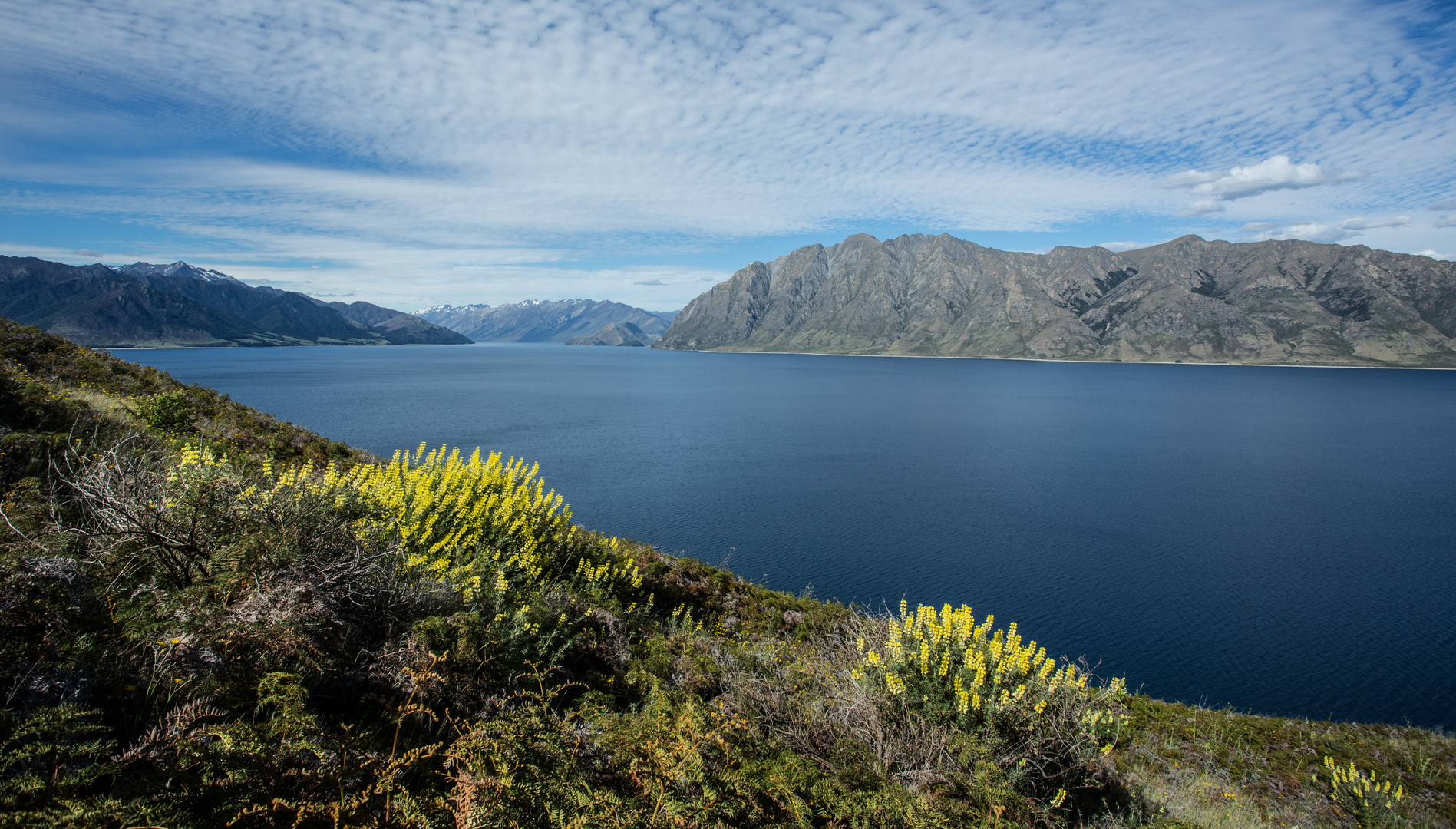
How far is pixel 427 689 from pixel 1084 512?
5021cm

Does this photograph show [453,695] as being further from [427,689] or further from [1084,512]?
[1084,512]

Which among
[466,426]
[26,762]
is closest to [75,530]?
[26,762]

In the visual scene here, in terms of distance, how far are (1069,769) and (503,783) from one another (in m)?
5.39

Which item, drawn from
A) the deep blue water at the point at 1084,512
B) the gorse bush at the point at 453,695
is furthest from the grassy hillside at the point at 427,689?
the deep blue water at the point at 1084,512

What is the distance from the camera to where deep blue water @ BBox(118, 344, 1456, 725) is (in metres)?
28.1

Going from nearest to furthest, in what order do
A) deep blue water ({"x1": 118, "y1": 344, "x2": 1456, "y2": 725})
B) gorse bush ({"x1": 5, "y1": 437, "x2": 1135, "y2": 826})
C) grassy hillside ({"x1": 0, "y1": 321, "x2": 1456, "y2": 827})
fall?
grassy hillside ({"x1": 0, "y1": 321, "x2": 1456, "y2": 827}), gorse bush ({"x1": 5, "y1": 437, "x2": 1135, "y2": 826}), deep blue water ({"x1": 118, "y1": 344, "x2": 1456, "y2": 725})

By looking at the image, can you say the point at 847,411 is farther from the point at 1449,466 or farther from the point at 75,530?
the point at 75,530

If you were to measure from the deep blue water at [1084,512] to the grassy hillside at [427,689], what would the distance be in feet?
72.4

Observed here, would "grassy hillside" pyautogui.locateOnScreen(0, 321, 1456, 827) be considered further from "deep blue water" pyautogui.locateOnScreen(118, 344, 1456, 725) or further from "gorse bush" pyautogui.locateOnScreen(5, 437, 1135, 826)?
"deep blue water" pyautogui.locateOnScreen(118, 344, 1456, 725)

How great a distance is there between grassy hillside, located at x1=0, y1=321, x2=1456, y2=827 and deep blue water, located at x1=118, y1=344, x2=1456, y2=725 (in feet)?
72.4

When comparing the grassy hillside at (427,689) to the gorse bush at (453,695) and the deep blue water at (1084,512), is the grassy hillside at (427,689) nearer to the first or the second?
the gorse bush at (453,695)

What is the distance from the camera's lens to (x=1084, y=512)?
149 feet

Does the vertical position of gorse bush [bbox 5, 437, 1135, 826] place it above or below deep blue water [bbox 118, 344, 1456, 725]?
above

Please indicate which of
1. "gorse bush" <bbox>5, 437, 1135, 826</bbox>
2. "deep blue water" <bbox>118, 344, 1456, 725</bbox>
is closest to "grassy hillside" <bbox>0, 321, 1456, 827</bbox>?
"gorse bush" <bbox>5, 437, 1135, 826</bbox>
